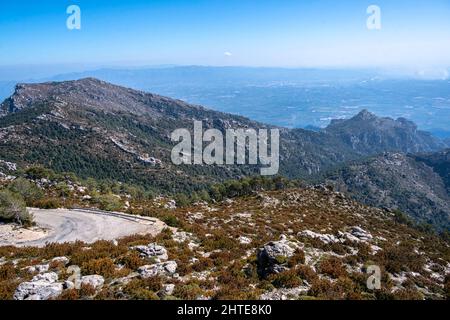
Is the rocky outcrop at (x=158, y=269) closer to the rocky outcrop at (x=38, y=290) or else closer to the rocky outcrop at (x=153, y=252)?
the rocky outcrop at (x=153, y=252)

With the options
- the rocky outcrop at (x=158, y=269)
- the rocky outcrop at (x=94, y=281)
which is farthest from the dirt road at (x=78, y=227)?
the rocky outcrop at (x=94, y=281)

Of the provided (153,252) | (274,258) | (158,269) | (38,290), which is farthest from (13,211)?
(274,258)

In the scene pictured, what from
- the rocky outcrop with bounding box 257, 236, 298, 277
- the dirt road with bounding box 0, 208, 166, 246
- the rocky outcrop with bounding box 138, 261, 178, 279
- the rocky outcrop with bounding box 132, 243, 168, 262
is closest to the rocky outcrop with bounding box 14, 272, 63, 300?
the rocky outcrop with bounding box 138, 261, 178, 279

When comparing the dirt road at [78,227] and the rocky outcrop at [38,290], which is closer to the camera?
the rocky outcrop at [38,290]

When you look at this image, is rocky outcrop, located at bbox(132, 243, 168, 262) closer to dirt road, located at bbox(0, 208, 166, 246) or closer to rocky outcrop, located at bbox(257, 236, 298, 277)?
rocky outcrop, located at bbox(257, 236, 298, 277)

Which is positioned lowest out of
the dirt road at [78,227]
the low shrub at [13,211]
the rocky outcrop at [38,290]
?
the dirt road at [78,227]

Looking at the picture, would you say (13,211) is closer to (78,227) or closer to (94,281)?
(78,227)

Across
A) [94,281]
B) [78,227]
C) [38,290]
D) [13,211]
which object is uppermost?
[38,290]
